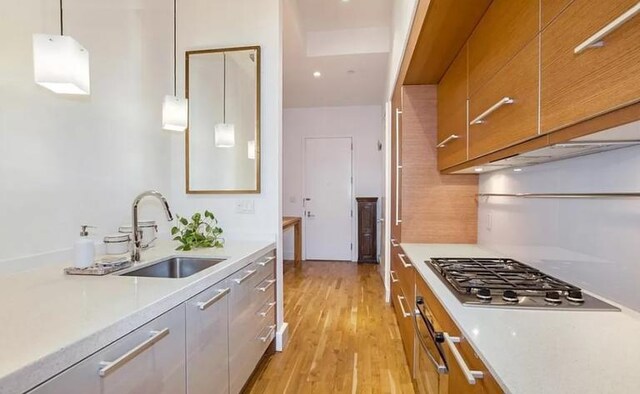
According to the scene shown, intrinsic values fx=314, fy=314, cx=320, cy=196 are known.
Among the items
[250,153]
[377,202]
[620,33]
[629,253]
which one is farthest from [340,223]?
[620,33]

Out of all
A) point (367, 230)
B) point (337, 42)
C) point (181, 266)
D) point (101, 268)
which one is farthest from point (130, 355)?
point (367, 230)

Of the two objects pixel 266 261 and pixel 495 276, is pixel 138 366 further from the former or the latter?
pixel 495 276

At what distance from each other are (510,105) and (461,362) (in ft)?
2.90

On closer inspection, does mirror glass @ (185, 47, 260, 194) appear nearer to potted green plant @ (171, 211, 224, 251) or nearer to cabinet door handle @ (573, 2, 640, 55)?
potted green plant @ (171, 211, 224, 251)

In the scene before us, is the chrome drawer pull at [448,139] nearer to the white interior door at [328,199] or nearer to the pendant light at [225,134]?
the pendant light at [225,134]

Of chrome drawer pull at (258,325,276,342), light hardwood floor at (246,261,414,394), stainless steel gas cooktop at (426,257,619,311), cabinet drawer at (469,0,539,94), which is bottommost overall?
light hardwood floor at (246,261,414,394)

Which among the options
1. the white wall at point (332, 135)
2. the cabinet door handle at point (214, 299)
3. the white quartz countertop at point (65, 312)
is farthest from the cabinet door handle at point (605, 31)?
the white wall at point (332, 135)

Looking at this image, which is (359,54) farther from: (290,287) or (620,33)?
(620,33)

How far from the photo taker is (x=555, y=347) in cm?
77

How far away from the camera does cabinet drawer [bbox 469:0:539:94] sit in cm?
102

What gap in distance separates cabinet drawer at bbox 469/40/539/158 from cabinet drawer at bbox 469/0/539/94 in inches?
1.5

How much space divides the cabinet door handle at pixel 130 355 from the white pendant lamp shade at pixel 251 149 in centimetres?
154

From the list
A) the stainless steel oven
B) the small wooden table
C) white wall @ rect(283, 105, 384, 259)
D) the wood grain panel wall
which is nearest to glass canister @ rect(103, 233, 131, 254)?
the stainless steel oven

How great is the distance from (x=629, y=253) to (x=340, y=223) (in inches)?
185
